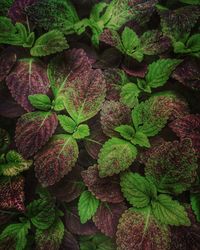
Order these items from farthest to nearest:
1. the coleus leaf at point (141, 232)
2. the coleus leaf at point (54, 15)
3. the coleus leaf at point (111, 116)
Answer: the coleus leaf at point (54, 15)
the coleus leaf at point (111, 116)
the coleus leaf at point (141, 232)

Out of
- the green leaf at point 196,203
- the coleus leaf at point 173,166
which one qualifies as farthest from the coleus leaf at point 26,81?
the green leaf at point 196,203

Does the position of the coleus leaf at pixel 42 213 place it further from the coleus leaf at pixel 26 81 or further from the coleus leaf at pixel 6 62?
the coleus leaf at pixel 6 62

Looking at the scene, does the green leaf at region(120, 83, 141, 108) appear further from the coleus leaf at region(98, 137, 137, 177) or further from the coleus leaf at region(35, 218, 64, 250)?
the coleus leaf at region(35, 218, 64, 250)

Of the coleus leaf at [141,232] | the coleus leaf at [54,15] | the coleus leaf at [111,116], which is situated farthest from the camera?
the coleus leaf at [54,15]

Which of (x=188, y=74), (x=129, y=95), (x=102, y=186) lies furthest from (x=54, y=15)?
(x=102, y=186)

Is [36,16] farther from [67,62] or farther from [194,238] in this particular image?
[194,238]

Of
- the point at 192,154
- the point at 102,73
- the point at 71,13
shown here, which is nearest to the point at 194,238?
the point at 192,154

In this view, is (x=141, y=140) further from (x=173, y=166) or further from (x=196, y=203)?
(x=196, y=203)
